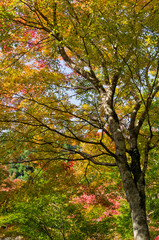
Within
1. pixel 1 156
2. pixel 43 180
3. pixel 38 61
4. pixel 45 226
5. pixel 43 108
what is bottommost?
pixel 45 226

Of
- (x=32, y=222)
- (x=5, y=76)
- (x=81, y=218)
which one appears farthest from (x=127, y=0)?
(x=32, y=222)

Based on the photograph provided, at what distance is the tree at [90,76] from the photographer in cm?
335

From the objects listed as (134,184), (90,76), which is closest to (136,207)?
(134,184)

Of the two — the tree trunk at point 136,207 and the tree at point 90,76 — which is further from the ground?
the tree at point 90,76

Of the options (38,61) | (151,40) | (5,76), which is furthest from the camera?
(38,61)

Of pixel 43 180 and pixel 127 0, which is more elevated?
pixel 127 0

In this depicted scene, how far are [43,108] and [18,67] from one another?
149 centimetres

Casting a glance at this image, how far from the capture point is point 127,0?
14.3 ft

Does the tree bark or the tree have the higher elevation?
the tree

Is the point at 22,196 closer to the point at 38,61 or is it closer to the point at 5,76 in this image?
the point at 5,76

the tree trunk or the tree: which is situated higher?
the tree

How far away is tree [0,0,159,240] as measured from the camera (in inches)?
132

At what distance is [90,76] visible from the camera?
4.51 meters

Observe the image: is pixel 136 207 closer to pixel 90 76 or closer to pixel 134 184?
Result: pixel 134 184
